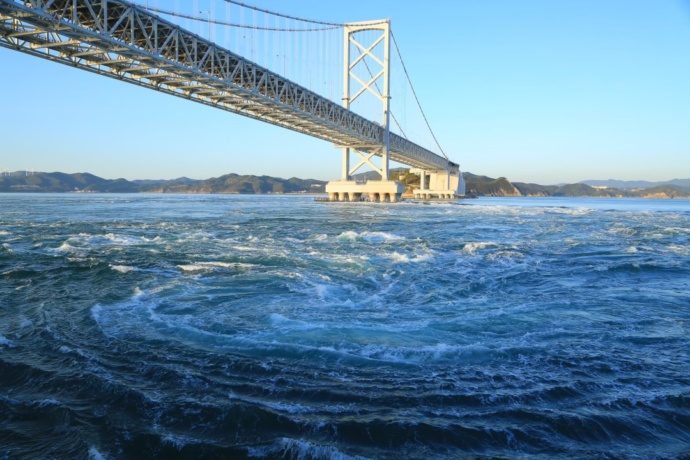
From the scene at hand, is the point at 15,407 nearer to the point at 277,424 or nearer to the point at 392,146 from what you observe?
the point at 277,424

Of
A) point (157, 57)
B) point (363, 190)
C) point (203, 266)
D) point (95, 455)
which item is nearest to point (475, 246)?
point (203, 266)

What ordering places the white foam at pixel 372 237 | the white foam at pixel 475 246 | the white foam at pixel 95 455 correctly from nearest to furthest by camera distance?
the white foam at pixel 95 455 < the white foam at pixel 475 246 < the white foam at pixel 372 237

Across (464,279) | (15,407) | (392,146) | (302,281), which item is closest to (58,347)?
(15,407)

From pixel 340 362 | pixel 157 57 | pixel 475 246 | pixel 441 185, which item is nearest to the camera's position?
pixel 340 362

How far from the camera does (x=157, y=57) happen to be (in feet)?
69.4

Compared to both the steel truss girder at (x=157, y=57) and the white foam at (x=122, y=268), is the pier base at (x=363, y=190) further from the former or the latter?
the white foam at (x=122, y=268)

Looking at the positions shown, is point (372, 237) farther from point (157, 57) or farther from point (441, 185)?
point (441, 185)

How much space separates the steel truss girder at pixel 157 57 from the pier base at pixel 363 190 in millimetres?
10000

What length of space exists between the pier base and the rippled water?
41533 mm

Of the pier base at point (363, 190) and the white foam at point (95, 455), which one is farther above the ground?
the pier base at point (363, 190)

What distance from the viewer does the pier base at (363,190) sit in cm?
5150

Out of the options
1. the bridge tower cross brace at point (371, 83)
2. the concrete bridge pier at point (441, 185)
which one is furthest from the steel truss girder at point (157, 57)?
the concrete bridge pier at point (441, 185)

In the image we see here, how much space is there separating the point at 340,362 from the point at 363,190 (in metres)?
47.6

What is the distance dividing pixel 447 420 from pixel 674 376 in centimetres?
231
